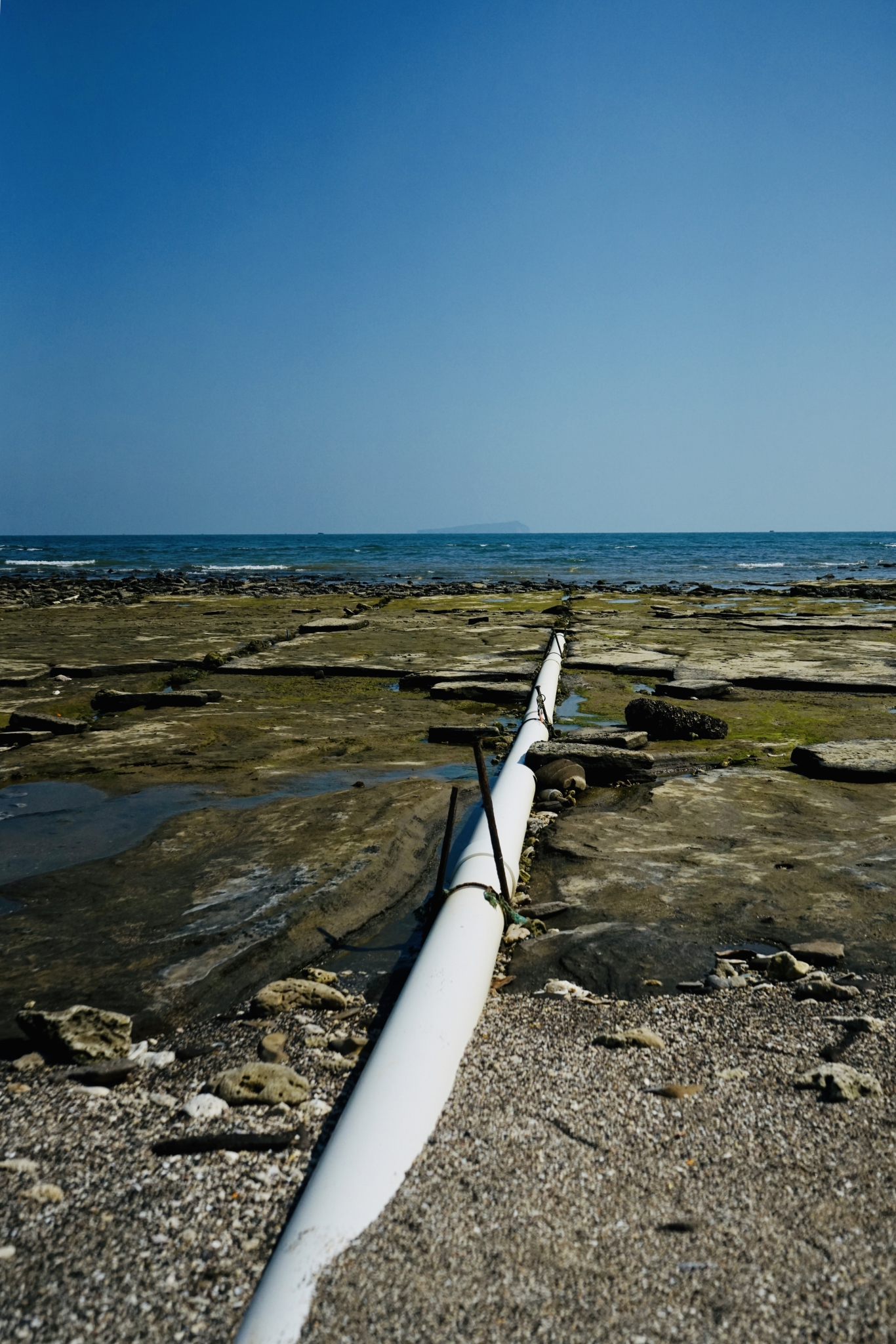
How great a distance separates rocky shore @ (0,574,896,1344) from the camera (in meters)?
1.45

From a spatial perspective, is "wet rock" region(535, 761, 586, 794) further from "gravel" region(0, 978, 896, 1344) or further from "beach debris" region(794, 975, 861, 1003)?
"gravel" region(0, 978, 896, 1344)

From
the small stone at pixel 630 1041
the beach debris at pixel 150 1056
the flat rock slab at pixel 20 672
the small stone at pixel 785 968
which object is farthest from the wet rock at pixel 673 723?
the flat rock slab at pixel 20 672

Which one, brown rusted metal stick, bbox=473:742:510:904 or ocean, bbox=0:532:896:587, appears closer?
brown rusted metal stick, bbox=473:742:510:904

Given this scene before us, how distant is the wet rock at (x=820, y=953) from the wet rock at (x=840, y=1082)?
0.64 metres

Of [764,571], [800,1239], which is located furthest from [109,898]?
[764,571]

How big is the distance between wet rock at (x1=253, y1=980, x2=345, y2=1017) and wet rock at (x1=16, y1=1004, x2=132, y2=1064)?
1.13 ft

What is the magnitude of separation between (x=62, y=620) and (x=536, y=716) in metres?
10.2

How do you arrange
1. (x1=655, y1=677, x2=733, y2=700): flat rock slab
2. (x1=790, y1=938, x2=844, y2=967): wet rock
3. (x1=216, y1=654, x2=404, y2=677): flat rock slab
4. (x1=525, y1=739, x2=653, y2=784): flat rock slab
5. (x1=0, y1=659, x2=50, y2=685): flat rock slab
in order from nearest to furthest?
1. (x1=790, y1=938, x2=844, y2=967): wet rock
2. (x1=525, y1=739, x2=653, y2=784): flat rock slab
3. (x1=655, y1=677, x2=733, y2=700): flat rock slab
4. (x1=0, y1=659, x2=50, y2=685): flat rock slab
5. (x1=216, y1=654, x2=404, y2=677): flat rock slab

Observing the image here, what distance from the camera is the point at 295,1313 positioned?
1.38m

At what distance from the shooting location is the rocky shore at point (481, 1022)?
1450 millimetres

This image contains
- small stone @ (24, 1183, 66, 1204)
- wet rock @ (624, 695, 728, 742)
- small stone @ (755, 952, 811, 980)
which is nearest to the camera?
small stone @ (24, 1183, 66, 1204)

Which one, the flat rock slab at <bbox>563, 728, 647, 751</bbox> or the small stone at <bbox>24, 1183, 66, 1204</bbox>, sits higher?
the flat rock slab at <bbox>563, 728, 647, 751</bbox>

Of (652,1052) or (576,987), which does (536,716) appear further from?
(652,1052)

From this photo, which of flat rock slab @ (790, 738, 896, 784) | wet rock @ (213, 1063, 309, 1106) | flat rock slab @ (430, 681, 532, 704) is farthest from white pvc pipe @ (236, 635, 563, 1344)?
flat rock slab @ (430, 681, 532, 704)
